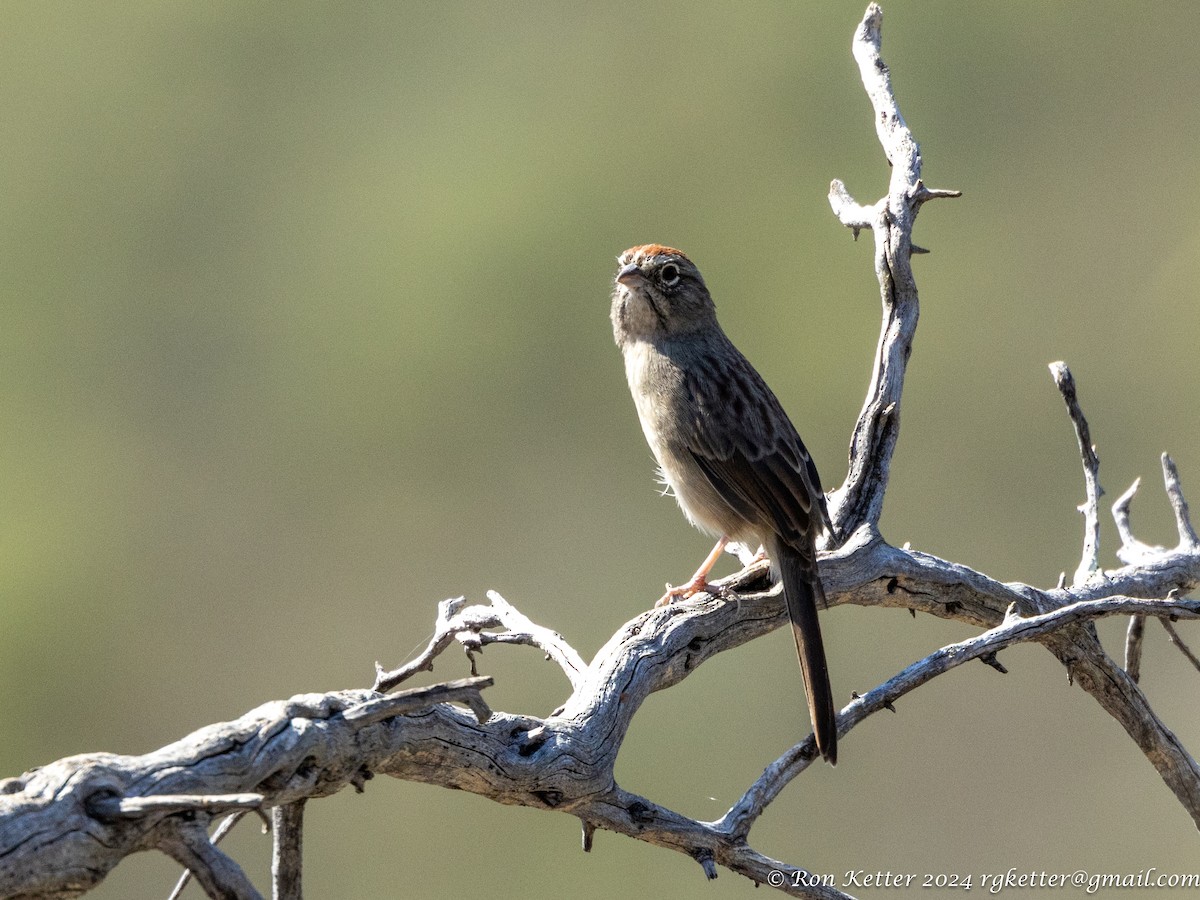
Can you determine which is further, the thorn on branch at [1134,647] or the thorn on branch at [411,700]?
the thorn on branch at [1134,647]

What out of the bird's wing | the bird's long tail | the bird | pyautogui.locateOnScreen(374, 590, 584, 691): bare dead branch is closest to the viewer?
pyautogui.locateOnScreen(374, 590, 584, 691): bare dead branch

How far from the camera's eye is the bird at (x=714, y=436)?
5289 mm

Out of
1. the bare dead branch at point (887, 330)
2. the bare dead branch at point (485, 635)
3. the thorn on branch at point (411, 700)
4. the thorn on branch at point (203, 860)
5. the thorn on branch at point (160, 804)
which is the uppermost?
the bare dead branch at point (887, 330)

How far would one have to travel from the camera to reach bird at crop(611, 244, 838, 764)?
529 cm

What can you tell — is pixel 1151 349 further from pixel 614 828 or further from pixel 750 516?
pixel 614 828

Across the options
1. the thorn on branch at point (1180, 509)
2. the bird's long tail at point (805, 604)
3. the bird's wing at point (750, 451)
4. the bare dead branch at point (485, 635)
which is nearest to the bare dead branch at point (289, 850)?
the bare dead branch at point (485, 635)

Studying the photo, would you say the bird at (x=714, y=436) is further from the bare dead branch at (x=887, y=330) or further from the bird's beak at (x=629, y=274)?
the bare dead branch at (x=887, y=330)

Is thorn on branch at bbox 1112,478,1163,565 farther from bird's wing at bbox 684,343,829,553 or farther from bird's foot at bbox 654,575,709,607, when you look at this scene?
bird's foot at bbox 654,575,709,607

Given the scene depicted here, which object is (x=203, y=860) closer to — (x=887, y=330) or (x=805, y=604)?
(x=805, y=604)

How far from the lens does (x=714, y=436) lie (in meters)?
5.96

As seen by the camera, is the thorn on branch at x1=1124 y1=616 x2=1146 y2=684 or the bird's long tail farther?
the thorn on branch at x1=1124 y1=616 x2=1146 y2=684

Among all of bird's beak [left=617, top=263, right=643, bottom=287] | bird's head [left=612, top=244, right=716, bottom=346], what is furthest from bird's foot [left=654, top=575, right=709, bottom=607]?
bird's beak [left=617, top=263, right=643, bottom=287]

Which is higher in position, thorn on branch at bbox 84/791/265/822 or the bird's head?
the bird's head

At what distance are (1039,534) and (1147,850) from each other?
3067 millimetres
